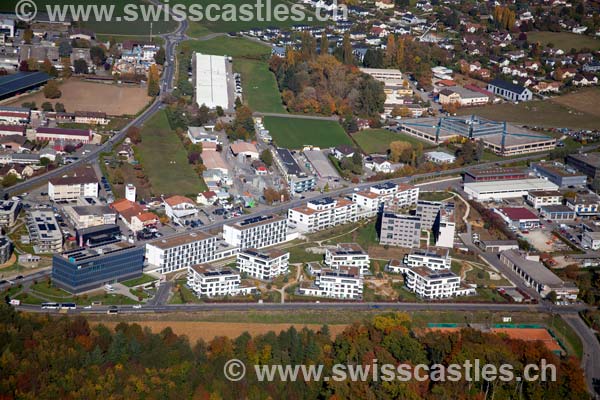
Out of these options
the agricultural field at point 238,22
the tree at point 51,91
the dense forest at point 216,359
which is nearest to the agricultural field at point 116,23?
the agricultural field at point 238,22

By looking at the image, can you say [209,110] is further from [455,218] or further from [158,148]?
[455,218]

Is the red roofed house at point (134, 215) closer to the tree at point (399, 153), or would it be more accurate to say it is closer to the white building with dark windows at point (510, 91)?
the tree at point (399, 153)

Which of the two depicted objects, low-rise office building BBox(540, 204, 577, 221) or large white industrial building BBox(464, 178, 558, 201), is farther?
large white industrial building BBox(464, 178, 558, 201)

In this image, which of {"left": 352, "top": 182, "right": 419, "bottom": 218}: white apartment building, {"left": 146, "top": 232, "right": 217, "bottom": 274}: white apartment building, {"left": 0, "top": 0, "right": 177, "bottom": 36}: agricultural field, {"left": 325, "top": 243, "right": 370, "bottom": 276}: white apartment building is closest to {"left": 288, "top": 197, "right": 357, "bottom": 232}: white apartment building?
{"left": 352, "top": 182, "right": 419, "bottom": 218}: white apartment building

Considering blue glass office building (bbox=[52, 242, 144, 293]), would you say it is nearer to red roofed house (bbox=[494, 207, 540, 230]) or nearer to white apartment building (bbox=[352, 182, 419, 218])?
white apartment building (bbox=[352, 182, 419, 218])

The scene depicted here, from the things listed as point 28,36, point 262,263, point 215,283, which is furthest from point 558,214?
point 28,36

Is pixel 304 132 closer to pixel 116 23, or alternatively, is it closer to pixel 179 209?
pixel 179 209

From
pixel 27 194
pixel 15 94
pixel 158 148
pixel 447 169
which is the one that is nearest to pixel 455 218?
pixel 447 169
